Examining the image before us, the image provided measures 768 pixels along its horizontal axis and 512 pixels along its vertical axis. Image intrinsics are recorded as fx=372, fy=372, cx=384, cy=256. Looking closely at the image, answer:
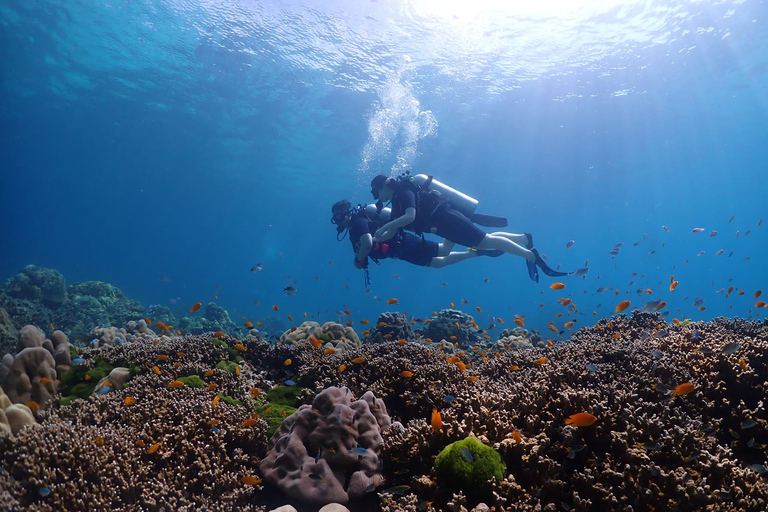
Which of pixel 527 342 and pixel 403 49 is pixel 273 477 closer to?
pixel 527 342

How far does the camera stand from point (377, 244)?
1130cm

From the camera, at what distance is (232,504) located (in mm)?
3506

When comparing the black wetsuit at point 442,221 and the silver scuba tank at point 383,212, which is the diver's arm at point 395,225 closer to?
the black wetsuit at point 442,221

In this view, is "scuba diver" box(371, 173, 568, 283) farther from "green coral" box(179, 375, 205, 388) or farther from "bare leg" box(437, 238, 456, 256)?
"green coral" box(179, 375, 205, 388)

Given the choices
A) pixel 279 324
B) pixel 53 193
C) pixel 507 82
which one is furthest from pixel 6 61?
pixel 53 193

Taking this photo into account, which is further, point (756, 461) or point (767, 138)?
point (767, 138)

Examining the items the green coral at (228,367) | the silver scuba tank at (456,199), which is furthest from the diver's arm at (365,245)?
the green coral at (228,367)

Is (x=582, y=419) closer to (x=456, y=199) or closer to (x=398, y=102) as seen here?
(x=456, y=199)

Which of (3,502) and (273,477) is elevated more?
(273,477)

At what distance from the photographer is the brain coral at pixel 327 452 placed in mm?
3564

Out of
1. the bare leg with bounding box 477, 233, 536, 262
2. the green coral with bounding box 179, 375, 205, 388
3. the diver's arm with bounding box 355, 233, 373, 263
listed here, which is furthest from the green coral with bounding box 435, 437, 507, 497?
the bare leg with bounding box 477, 233, 536, 262

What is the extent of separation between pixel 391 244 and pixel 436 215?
5.69 ft

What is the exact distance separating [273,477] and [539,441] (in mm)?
2671

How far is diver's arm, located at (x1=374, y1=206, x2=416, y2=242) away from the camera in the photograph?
35.1 feet
